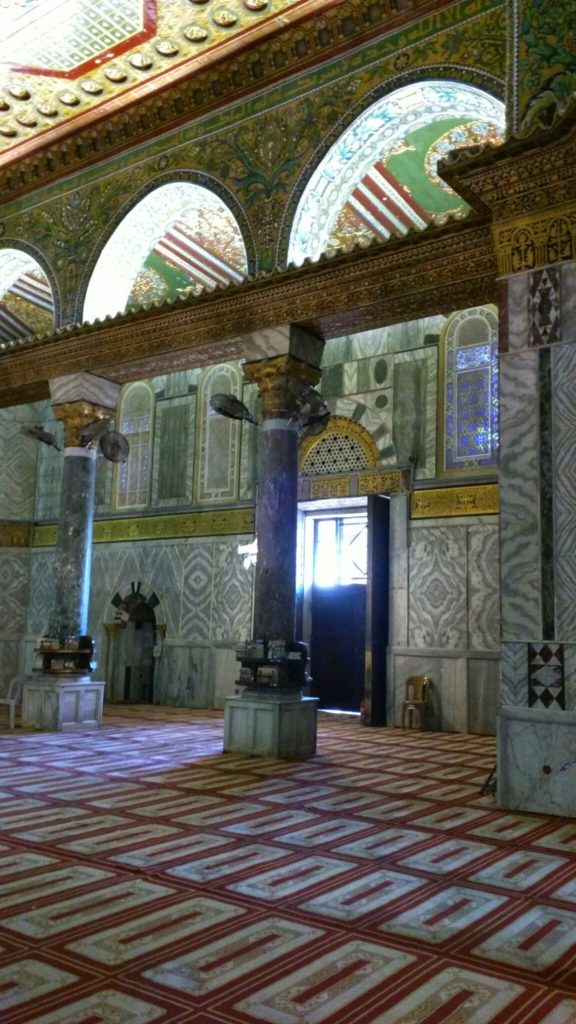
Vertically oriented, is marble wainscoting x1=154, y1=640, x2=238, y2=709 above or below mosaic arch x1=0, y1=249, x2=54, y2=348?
below

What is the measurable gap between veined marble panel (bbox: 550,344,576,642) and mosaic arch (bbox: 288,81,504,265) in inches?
76.1

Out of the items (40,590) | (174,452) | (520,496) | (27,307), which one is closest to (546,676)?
(520,496)

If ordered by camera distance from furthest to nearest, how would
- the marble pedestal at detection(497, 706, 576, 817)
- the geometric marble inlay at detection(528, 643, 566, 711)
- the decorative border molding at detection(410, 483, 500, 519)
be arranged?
the decorative border molding at detection(410, 483, 500, 519) < the geometric marble inlay at detection(528, 643, 566, 711) < the marble pedestal at detection(497, 706, 576, 817)

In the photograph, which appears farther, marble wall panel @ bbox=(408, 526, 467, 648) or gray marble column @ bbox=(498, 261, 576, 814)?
marble wall panel @ bbox=(408, 526, 467, 648)

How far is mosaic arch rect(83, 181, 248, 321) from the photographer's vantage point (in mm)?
8625

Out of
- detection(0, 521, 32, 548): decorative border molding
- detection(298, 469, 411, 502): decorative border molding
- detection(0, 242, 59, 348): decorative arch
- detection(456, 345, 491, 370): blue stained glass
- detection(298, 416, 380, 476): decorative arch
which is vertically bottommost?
detection(0, 521, 32, 548): decorative border molding

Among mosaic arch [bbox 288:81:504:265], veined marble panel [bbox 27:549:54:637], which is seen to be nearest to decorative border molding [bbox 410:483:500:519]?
mosaic arch [bbox 288:81:504:265]

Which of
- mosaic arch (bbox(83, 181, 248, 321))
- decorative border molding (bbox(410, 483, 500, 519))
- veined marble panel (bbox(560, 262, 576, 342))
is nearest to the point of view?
veined marble panel (bbox(560, 262, 576, 342))

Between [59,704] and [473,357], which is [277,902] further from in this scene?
[473,357]

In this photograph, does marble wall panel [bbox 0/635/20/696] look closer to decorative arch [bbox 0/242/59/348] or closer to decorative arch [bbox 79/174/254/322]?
decorative arch [bbox 0/242/59/348]

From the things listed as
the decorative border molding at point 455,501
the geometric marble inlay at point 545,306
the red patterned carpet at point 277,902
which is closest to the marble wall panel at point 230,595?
the decorative border molding at point 455,501

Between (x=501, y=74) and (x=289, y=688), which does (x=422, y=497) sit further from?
(x=501, y=74)

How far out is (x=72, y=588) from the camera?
9.06 metres

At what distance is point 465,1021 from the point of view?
2.23 metres
